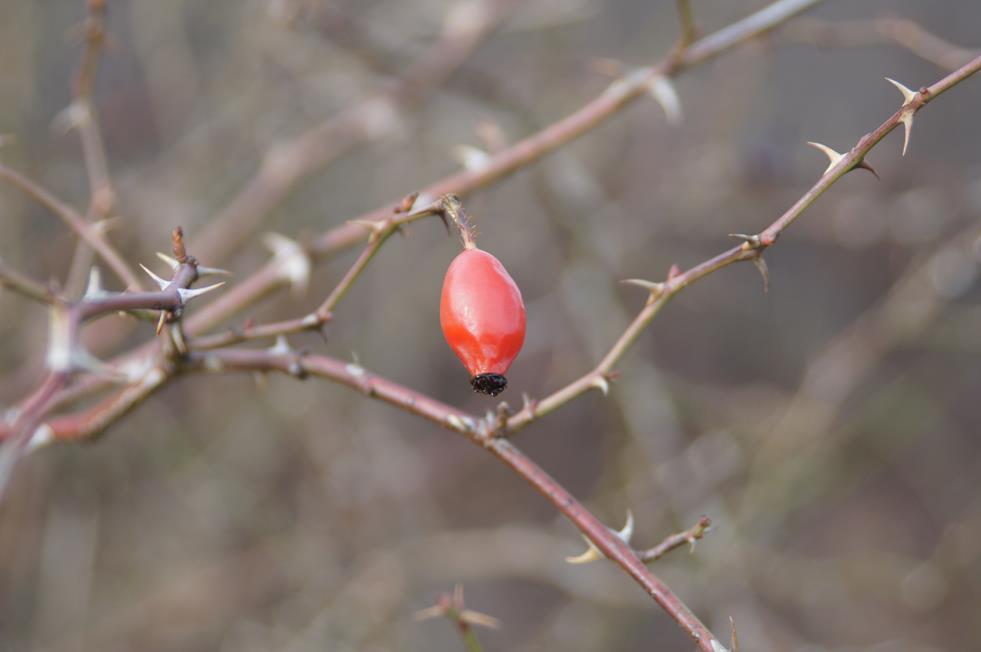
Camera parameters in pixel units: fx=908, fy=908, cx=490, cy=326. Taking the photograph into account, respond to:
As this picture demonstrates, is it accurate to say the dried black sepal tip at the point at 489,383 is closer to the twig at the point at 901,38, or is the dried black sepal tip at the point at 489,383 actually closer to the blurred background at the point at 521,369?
the twig at the point at 901,38

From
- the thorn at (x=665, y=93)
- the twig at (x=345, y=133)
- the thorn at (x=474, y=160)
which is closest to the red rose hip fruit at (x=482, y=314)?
the thorn at (x=474, y=160)

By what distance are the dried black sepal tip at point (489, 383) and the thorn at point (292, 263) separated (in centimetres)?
106

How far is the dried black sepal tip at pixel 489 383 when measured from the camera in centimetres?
147

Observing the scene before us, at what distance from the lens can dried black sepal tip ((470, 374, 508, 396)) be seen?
57.9 inches

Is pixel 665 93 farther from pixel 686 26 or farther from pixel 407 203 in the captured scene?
pixel 407 203

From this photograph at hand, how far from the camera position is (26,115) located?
4.43 meters

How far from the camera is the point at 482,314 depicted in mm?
1392

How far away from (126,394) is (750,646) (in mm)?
2454

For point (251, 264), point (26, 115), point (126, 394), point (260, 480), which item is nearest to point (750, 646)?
point (126, 394)

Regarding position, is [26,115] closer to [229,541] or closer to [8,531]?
[8,531]

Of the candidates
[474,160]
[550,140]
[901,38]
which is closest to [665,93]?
[550,140]

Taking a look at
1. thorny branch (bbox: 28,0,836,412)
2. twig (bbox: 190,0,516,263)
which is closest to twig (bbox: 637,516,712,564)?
thorny branch (bbox: 28,0,836,412)

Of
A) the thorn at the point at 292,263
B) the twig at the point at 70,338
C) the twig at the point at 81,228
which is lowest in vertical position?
the twig at the point at 70,338

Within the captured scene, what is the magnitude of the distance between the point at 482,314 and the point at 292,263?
1243mm
